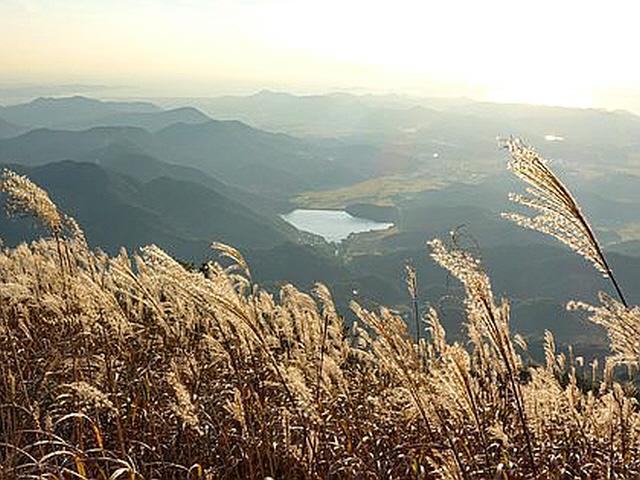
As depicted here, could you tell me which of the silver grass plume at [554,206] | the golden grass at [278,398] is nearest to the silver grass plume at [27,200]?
the golden grass at [278,398]

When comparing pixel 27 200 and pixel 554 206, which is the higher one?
pixel 554 206

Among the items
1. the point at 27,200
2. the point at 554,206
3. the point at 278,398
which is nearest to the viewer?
the point at 554,206

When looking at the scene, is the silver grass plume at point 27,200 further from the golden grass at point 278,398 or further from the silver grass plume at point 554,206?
the silver grass plume at point 554,206

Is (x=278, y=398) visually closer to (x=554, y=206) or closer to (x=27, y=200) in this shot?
(x=27, y=200)

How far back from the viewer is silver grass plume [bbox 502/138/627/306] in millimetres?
1644

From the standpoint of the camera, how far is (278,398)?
3695 millimetres

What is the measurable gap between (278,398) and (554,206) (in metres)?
2.36

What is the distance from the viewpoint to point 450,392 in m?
1.93

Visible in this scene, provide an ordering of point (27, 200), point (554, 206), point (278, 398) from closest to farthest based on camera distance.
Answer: point (554, 206)
point (27, 200)
point (278, 398)

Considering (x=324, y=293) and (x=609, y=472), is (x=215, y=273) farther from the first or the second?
(x=609, y=472)

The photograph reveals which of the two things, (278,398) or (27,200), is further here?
(278,398)

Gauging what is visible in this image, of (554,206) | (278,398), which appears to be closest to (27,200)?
(278,398)

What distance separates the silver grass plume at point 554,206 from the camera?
5.39 ft

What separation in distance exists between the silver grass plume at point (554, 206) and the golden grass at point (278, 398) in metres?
0.23
